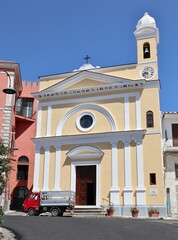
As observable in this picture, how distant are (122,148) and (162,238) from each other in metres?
13.4

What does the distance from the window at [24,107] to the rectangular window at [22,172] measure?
4.92 m

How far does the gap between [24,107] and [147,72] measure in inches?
507

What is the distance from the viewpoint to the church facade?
75.3 ft

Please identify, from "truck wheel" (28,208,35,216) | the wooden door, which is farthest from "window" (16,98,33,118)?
"truck wheel" (28,208,35,216)

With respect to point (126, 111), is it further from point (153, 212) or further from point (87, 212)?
point (87, 212)

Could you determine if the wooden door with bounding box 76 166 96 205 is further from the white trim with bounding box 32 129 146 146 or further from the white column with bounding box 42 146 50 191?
the white column with bounding box 42 146 50 191

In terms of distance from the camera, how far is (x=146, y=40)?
2641cm

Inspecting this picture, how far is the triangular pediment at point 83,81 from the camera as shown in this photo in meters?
25.9

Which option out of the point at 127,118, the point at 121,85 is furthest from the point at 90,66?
the point at 127,118

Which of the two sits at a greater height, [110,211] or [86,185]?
[86,185]

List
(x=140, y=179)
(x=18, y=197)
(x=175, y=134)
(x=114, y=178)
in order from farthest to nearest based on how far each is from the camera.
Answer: (x=18, y=197) < (x=175, y=134) < (x=114, y=178) < (x=140, y=179)

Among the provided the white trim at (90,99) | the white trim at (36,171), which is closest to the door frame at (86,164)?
the white trim at (36,171)

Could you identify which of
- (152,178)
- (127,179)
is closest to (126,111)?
(127,179)

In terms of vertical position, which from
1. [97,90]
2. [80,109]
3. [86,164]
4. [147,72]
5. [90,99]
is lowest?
[86,164]
